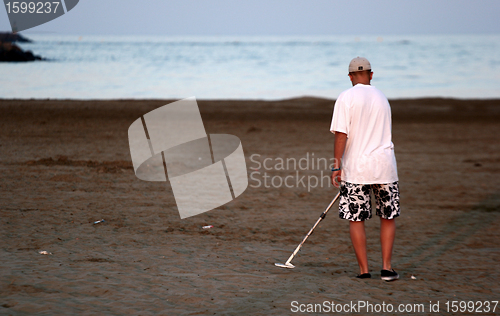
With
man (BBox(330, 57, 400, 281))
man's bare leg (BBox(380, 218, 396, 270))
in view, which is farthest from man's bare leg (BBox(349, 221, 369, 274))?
man's bare leg (BBox(380, 218, 396, 270))

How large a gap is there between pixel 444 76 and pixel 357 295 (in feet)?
113

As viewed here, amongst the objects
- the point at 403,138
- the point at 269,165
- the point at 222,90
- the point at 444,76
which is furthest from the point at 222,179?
the point at 444,76

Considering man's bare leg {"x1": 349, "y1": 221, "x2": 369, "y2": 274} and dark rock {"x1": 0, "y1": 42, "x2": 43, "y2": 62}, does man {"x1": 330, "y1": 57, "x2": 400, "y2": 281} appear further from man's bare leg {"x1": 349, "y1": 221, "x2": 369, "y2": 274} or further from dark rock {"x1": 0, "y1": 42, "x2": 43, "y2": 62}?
dark rock {"x1": 0, "y1": 42, "x2": 43, "y2": 62}

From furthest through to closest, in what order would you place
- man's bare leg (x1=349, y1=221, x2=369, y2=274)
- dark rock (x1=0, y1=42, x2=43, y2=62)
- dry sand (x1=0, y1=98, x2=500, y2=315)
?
1. dark rock (x1=0, y1=42, x2=43, y2=62)
2. man's bare leg (x1=349, y1=221, x2=369, y2=274)
3. dry sand (x1=0, y1=98, x2=500, y2=315)

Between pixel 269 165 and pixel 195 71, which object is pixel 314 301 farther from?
pixel 195 71

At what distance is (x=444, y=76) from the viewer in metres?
35.0

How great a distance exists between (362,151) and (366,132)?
144 millimetres

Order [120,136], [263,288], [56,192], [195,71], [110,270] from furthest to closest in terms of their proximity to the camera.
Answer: [195,71]
[120,136]
[56,192]
[110,270]
[263,288]

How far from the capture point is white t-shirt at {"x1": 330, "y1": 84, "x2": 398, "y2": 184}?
12.2 ft

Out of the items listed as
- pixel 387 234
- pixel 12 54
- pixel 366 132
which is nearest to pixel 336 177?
pixel 366 132

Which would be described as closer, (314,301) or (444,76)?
(314,301)

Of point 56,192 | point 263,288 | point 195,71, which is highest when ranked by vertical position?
point 263,288

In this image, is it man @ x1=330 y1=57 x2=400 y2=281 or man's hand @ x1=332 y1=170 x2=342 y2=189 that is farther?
man's hand @ x1=332 y1=170 x2=342 y2=189

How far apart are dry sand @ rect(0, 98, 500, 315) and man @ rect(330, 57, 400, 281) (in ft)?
1.93
